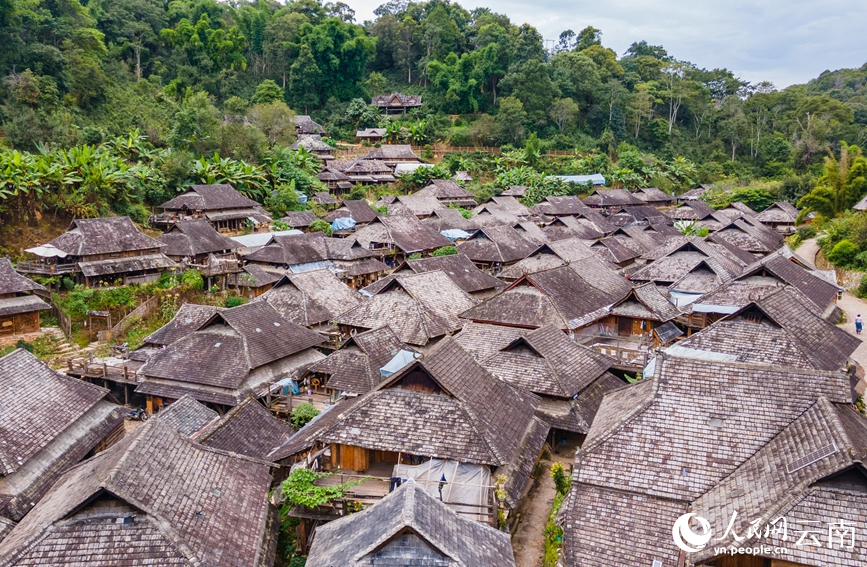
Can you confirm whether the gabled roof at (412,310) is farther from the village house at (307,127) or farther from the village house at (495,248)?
the village house at (307,127)

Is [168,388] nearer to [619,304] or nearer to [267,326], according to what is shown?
[267,326]

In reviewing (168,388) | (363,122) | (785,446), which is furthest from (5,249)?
(363,122)

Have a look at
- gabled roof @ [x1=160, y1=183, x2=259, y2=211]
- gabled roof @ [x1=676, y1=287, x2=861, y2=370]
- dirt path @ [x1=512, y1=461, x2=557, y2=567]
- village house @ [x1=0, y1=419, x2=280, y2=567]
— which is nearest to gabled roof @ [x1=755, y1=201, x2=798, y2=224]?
gabled roof @ [x1=676, y1=287, x2=861, y2=370]

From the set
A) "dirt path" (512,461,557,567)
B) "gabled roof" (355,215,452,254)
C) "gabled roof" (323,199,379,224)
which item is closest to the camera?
"dirt path" (512,461,557,567)

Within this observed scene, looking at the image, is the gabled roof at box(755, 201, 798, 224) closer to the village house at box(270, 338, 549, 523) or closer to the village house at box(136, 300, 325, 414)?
the village house at box(136, 300, 325, 414)

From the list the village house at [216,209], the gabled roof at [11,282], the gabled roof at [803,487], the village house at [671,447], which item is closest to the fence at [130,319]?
the gabled roof at [11,282]

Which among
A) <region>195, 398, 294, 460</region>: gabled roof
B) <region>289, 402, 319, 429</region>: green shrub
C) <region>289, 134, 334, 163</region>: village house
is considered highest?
<region>289, 134, 334, 163</region>: village house

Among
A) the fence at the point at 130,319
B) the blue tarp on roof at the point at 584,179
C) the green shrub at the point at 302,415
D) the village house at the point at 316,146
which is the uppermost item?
the village house at the point at 316,146

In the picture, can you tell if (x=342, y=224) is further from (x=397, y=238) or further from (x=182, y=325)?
(x=182, y=325)
